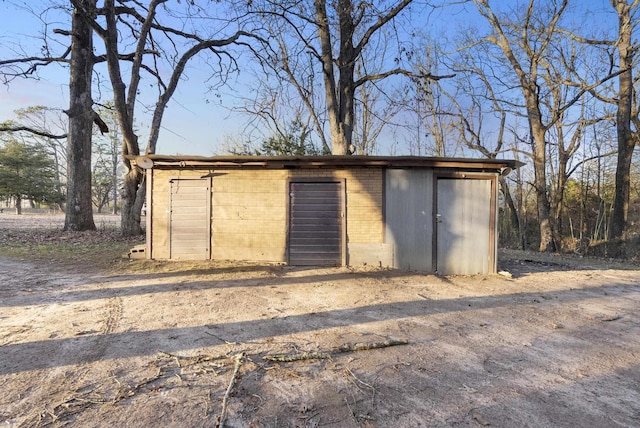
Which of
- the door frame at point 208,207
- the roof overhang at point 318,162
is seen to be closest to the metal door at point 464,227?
the roof overhang at point 318,162

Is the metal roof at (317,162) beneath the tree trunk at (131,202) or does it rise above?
above

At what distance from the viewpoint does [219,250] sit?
A: 331 inches

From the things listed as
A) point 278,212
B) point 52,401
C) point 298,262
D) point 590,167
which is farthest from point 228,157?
point 590,167

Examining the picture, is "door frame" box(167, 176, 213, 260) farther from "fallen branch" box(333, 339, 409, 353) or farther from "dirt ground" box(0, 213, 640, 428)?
"fallen branch" box(333, 339, 409, 353)

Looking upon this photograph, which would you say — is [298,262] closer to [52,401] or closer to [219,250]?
[219,250]

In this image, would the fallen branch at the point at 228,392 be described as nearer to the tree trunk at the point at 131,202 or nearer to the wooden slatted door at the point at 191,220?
the wooden slatted door at the point at 191,220

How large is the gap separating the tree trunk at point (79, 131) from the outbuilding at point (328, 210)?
6392 millimetres

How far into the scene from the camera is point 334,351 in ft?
11.5

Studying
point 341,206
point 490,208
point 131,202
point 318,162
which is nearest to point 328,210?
point 341,206

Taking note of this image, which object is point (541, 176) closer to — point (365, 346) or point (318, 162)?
point (318, 162)

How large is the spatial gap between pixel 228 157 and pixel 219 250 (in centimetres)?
228

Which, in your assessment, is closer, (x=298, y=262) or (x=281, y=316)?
(x=281, y=316)

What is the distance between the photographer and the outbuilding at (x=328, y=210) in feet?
26.1

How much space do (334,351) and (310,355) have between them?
0.97ft
